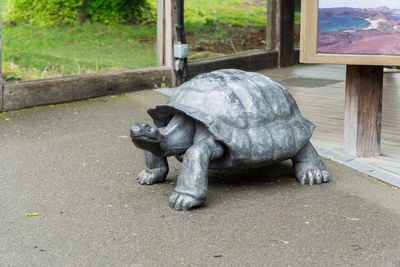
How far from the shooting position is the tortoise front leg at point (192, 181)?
402 centimetres

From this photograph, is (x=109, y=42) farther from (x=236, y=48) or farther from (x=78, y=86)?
(x=236, y=48)

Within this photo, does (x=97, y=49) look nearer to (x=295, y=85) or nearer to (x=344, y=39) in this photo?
(x=295, y=85)

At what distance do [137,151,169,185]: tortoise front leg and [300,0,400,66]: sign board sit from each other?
1.42 m

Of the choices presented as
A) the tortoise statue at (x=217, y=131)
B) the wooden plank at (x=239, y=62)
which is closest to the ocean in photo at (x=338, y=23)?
the tortoise statue at (x=217, y=131)

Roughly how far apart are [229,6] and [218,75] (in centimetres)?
544

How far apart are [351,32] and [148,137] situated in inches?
74.9

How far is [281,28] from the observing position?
11117mm

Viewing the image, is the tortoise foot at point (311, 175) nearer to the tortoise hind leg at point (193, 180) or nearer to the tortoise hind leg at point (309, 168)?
the tortoise hind leg at point (309, 168)

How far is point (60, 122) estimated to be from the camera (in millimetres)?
6680

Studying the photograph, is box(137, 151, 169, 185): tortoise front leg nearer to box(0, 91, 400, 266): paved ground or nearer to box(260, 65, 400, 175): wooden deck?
box(0, 91, 400, 266): paved ground

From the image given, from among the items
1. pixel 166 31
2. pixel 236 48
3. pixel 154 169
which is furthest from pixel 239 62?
pixel 154 169

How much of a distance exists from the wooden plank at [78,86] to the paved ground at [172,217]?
1434 millimetres

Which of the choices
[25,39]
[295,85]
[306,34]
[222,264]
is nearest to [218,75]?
[306,34]

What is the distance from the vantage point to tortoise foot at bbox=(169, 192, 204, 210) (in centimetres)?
400
